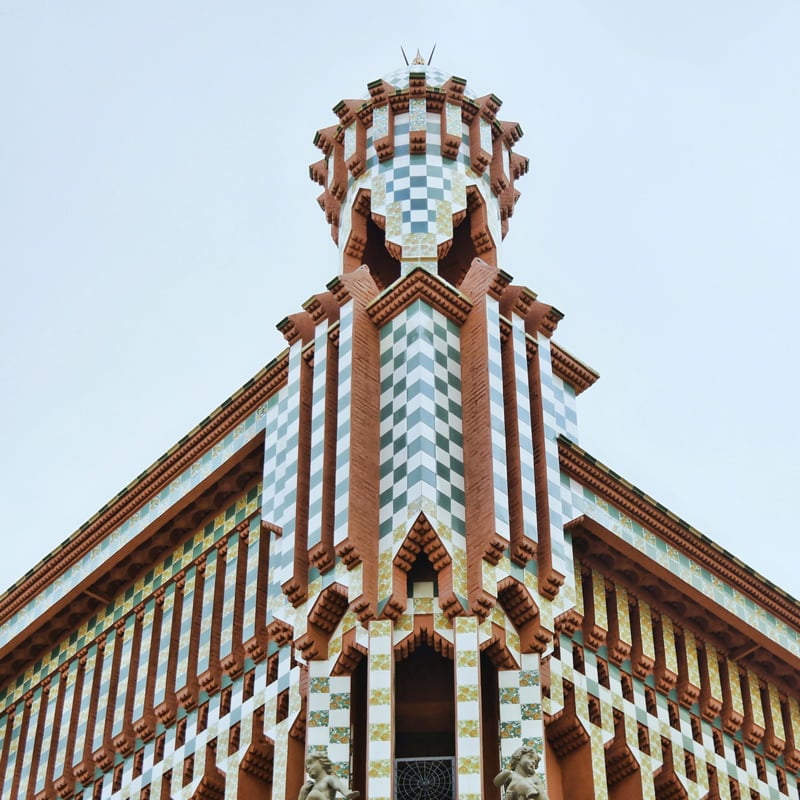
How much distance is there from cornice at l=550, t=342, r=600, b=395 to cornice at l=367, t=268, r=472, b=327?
1510 millimetres

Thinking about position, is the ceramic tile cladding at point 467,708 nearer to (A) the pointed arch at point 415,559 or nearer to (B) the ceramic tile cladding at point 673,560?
(A) the pointed arch at point 415,559

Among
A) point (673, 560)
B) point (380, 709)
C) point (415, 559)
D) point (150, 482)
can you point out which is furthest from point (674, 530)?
point (150, 482)

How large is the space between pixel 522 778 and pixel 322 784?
1.59 meters

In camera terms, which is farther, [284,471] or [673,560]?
[673,560]

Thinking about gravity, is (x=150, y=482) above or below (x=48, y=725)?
above

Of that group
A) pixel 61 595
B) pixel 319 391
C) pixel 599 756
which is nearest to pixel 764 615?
pixel 599 756

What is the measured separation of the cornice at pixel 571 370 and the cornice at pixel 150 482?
2652 mm

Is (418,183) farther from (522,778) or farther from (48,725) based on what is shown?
(522,778)

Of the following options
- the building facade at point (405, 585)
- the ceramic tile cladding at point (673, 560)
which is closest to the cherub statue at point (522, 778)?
the building facade at point (405, 585)

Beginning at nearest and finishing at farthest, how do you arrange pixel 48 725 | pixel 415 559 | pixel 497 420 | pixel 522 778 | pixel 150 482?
pixel 522 778 → pixel 415 559 → pixel 497 420 → pixel 150 482 → pixel 48 725

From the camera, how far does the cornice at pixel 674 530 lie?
73.3 ft

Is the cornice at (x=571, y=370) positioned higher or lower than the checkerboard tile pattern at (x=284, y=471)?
higher

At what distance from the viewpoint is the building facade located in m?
19.8

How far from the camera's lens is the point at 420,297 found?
21734 mm
